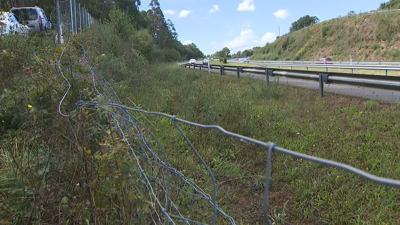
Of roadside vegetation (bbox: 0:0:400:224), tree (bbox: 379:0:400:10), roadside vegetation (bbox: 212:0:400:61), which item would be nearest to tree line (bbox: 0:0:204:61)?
roadside vegetation (bbox: 0:0:400:224)

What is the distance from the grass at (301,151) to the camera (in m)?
2.89

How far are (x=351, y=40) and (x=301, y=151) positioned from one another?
40050mm

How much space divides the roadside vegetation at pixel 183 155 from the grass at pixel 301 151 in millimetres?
14

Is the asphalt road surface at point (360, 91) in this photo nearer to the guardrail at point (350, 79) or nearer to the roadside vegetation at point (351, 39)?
the guardrail at point (350, 79)

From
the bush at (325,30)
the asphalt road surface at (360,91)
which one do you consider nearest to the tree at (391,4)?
the bush at (325,30)

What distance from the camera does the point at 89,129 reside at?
2359 mm

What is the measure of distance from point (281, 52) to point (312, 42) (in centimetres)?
942

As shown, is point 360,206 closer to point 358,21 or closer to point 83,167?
point 83,167

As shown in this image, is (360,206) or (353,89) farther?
(353,89)

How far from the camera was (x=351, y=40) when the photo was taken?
3809 cm

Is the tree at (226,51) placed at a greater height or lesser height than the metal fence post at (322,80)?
greater

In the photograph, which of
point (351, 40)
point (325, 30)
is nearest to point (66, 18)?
point (351, 40)

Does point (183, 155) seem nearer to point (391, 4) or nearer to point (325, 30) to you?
point (325, 30)

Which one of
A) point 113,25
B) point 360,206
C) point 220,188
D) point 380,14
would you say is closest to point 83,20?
point 113,25
